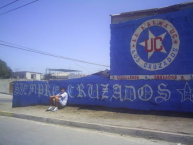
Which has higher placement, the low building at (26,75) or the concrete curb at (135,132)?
the low building at (26,75)

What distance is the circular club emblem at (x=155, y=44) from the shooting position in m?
7.79

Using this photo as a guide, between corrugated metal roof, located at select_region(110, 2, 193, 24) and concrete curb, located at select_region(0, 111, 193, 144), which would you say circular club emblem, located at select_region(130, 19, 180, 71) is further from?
concrete curb, located at select_region(0, 111, 193, 144)

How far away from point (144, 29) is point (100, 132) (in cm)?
489

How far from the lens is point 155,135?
5512 millimetres

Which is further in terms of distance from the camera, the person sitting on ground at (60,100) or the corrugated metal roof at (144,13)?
the person sitting on ground at (60,100)

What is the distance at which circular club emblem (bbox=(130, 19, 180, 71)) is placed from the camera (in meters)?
7.79

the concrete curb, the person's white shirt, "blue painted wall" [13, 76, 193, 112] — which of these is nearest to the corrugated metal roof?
"blue painted wall" [13, 76, 193, 112]

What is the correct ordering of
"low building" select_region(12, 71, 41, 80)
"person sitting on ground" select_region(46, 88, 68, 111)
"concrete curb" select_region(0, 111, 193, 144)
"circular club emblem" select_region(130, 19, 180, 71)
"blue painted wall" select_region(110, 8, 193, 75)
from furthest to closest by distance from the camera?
"low building" select_region(12, 71, 41, 80), "person sitting on ground" select_region(46, 88, 68, 111), "circular club emblem" select_region(130, 19, 180, 71), "blue painted wall" select_region(110, 8, 193, 75), "concrete curb" select_region(0, 111, 193, 144)

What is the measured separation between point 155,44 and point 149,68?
106 cm

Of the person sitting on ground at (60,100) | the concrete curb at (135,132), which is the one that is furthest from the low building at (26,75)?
the concrete curb at (135,132)

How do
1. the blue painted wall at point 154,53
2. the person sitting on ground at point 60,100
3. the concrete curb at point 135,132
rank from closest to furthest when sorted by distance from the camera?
the concrete curb at point 135,132
the blue painted wall at point 154,53
the person sitting on ground at point 60,100

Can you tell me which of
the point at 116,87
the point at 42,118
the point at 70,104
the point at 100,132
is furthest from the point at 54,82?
the point at 100,132

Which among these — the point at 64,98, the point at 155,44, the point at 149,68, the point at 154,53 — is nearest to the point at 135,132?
the point at 149,68

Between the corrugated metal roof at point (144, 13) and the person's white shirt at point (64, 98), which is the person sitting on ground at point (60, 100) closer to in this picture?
the person's white shirt at point (64, 98)
